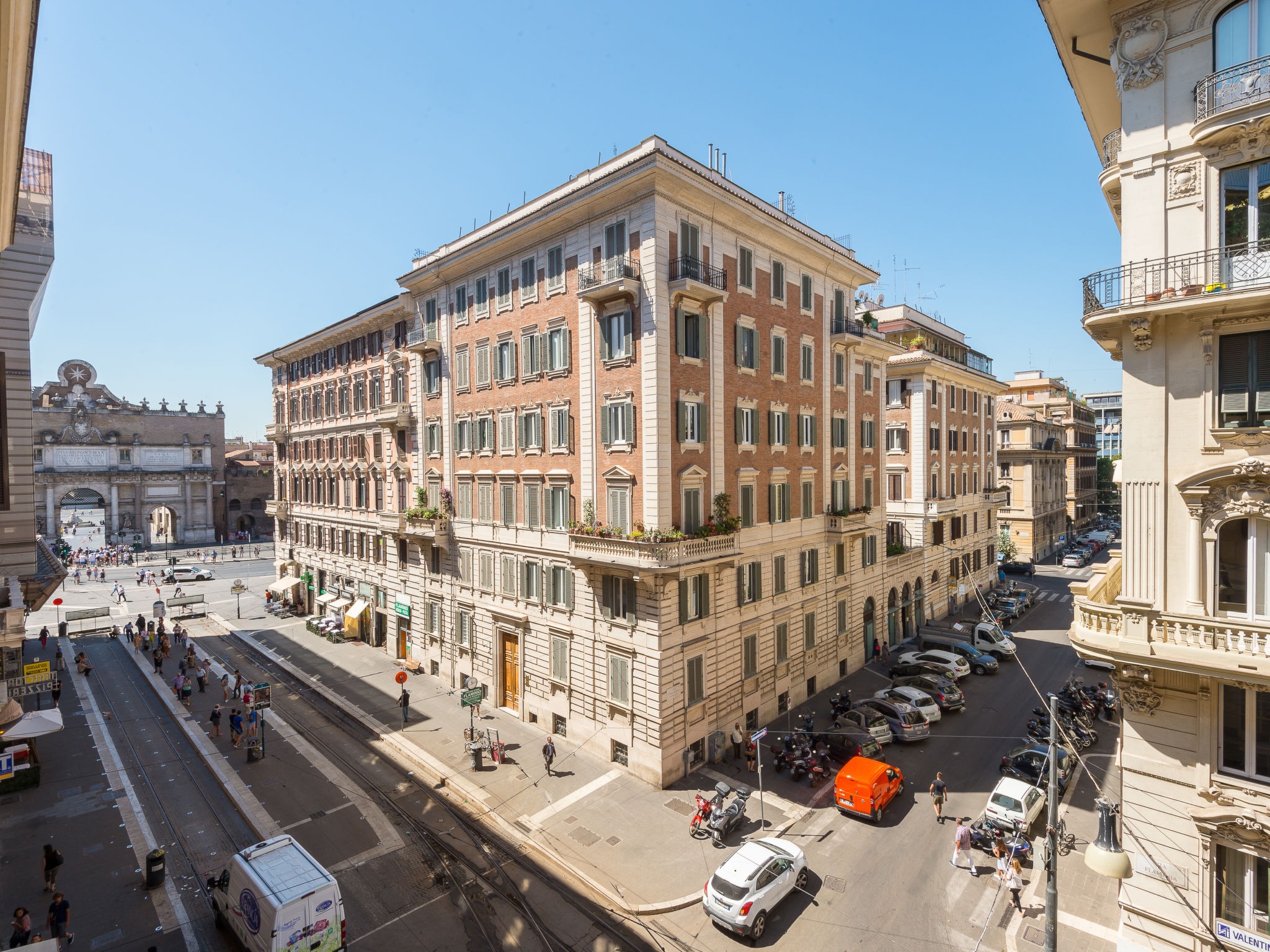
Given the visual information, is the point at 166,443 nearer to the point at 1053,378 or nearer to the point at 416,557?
the point at 416,557

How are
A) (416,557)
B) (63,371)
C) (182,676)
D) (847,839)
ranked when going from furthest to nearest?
(63,371) → (416,557) → (182,676) → (847,839)

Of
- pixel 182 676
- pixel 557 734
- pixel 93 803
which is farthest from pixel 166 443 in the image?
pixel 557 734

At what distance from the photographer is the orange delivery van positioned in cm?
2202

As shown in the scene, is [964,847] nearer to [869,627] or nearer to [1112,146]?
[869,627]

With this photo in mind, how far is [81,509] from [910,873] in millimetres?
119885

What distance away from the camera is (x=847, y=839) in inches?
838

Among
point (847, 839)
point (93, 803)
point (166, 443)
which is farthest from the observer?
point (166, 443)

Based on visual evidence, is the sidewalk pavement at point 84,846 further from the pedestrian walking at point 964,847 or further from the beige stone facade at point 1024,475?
the beige stone facade at point 1024,475

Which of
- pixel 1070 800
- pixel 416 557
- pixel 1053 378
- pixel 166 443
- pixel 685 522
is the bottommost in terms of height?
pixel 1070 800

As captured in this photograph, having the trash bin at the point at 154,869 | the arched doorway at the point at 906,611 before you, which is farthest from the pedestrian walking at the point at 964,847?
the arched doorway at the point at 906,611

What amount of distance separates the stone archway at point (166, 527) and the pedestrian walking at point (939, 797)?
115697 millimetres

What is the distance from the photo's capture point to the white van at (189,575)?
237 feet

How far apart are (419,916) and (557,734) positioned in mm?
11533

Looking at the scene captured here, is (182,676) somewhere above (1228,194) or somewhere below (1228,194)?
below
